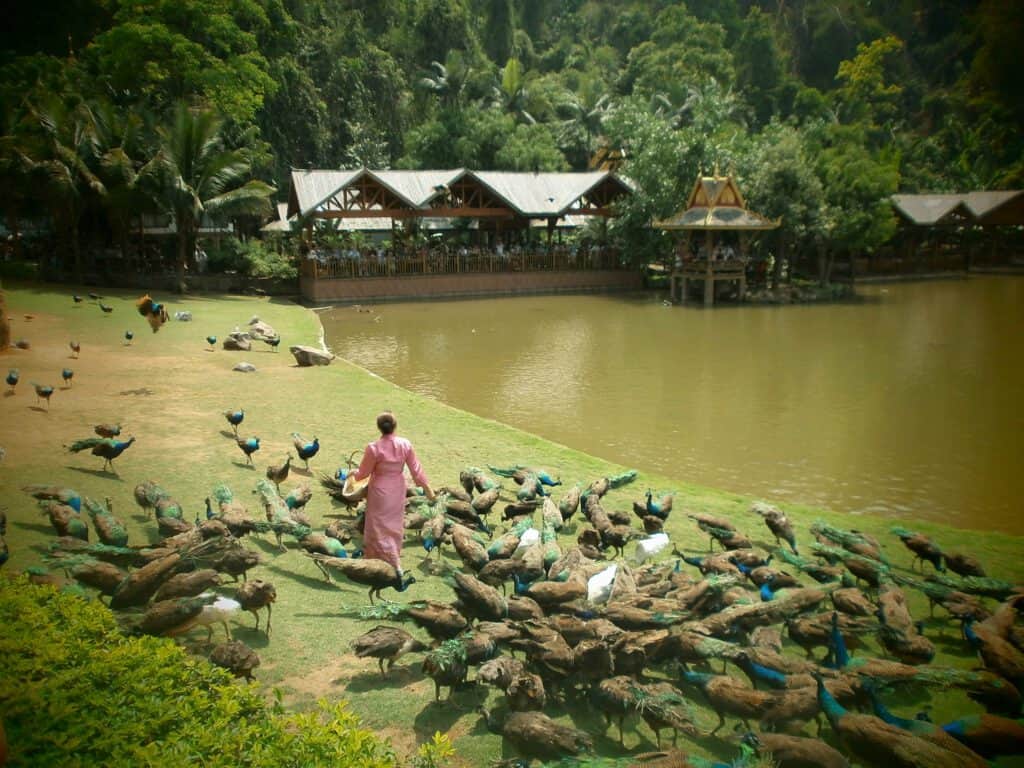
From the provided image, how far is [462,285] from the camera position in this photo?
33.3 meters

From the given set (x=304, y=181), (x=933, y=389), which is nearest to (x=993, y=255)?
(x=933, y=389)

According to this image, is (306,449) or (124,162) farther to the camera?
(124,162)

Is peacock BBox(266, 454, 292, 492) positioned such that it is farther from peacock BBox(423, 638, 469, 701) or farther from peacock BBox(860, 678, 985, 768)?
peacock BBox(860, 678, 985, 768)

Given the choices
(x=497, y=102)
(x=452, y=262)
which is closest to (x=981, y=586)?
(x=452, y=262)

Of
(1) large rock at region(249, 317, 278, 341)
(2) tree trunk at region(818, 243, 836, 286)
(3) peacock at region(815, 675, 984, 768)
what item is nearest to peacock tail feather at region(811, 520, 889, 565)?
(3) peacock at region(815, 675, 984, 768)

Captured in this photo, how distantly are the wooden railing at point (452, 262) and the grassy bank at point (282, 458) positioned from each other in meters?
11.2

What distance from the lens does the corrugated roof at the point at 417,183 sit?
1246 inches

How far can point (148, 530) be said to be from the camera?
25.8ft

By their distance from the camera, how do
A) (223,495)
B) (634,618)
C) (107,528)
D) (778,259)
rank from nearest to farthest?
(634,618), (107,528), (223,495), (778,259)

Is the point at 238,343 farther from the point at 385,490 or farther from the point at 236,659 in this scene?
the point at 236,659

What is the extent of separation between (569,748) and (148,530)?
513 cm

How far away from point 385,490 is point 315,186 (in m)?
25.7

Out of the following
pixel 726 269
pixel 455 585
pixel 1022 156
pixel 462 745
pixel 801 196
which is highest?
pixel 1022 156

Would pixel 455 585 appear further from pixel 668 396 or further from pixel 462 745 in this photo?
pixel 668 396
